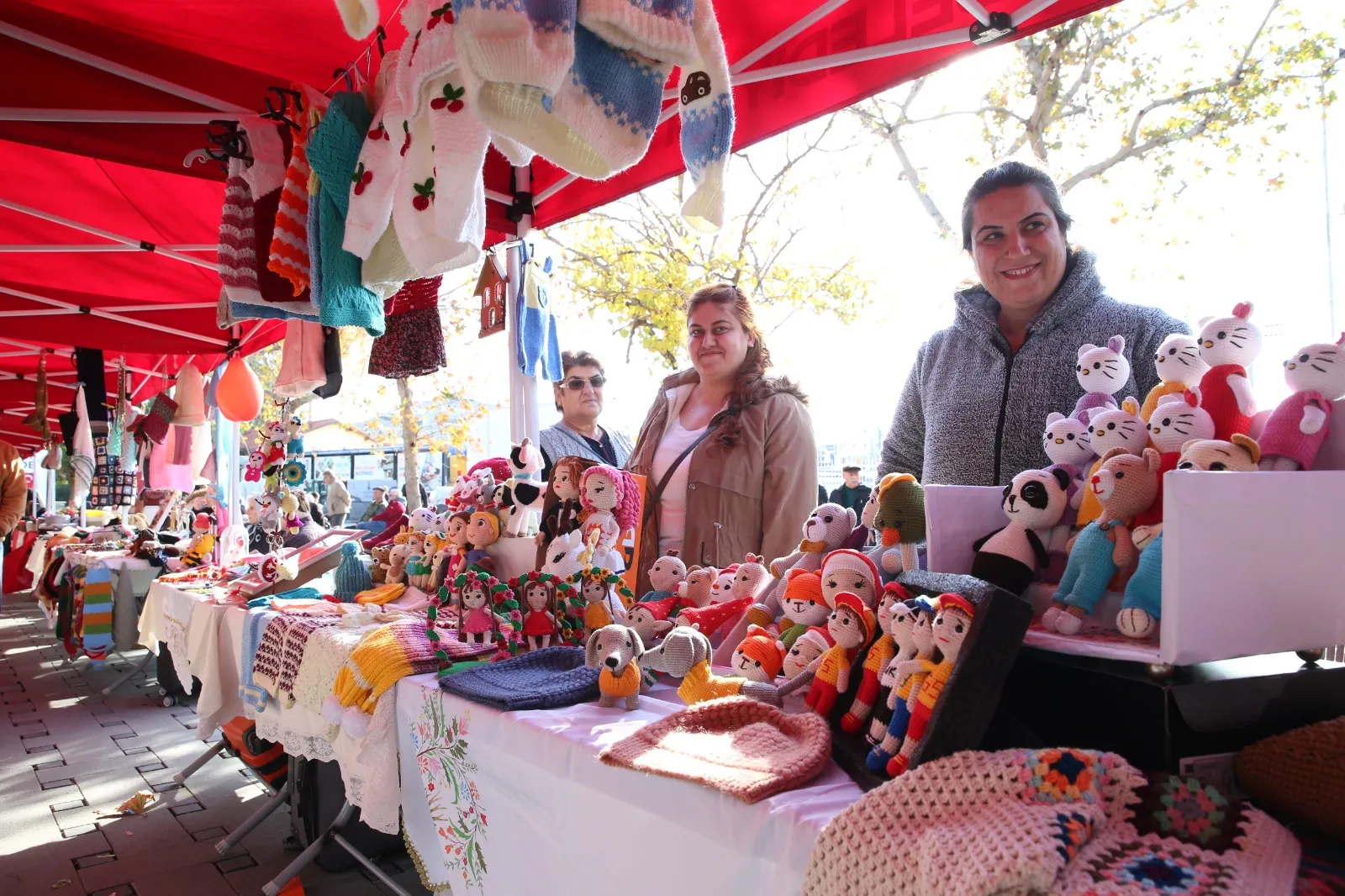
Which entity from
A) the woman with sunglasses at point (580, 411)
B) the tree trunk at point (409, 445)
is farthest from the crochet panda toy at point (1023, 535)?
the tree trunk at point (409, 445)

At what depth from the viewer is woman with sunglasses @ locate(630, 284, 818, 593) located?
2439 mm

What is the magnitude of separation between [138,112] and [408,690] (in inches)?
88.1

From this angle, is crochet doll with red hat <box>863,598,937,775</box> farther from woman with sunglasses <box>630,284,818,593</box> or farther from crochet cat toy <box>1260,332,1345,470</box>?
woman with sunglasses <box>630,284,818,593</box>

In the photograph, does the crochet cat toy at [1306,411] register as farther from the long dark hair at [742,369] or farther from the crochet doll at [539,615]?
the long dark hair at [742,369]

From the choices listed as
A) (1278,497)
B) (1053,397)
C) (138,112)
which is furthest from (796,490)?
(138,112)

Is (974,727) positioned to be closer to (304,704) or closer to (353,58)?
(304,704)

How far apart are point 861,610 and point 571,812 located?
52cm

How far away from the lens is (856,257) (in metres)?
8.38

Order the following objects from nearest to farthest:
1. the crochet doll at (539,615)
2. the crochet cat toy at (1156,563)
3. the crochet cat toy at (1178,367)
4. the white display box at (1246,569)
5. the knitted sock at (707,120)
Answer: the white display box at (1246,569), the crochet cat toy at (1156,563), the crochet cat toy at (1178,367), the knitted sock at (707,120), the crochet doll at (539,615)

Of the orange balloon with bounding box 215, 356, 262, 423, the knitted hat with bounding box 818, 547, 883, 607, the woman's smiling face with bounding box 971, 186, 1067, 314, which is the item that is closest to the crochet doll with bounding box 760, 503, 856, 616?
the knitted hat with bounding box 818, 547, 883, 607

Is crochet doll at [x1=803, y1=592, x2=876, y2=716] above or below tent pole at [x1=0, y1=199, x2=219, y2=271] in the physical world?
below

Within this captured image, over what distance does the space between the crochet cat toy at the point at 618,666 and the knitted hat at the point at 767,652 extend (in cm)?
19

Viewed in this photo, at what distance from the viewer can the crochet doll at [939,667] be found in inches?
35.1

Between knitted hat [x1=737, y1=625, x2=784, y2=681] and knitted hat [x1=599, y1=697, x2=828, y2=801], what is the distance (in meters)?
0.18
